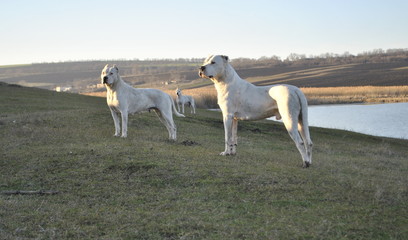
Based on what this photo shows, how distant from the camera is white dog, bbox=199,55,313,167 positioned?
11.6m

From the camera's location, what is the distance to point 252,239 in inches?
263

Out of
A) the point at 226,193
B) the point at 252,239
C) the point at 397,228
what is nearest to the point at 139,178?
the point at 226,193

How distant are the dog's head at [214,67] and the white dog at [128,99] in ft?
15.6

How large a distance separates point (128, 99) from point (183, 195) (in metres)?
8.07

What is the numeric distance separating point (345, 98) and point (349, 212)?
220 feet

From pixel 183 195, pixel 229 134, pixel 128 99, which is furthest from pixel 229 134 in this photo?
pixel 128 99

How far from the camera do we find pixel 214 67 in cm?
1248

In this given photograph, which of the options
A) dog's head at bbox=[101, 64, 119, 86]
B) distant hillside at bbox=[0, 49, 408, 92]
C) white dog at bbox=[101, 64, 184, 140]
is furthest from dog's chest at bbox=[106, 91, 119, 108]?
distant hillside at bbox=[0, 49, 408, 92]

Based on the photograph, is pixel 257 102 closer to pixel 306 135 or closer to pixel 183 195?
pixel 306 135

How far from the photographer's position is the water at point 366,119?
135ft

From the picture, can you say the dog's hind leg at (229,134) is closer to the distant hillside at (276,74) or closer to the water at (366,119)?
the water at (366,119)

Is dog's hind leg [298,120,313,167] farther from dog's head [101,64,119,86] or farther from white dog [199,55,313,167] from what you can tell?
dog's head [101,64,119,86]

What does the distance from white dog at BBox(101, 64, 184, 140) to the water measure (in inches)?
987

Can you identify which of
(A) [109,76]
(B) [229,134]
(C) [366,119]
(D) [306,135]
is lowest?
(C) [366,119]
